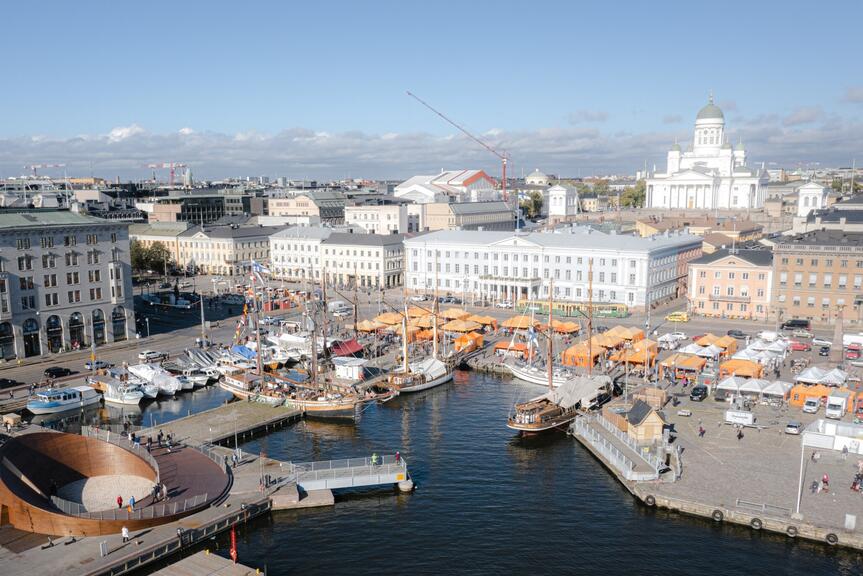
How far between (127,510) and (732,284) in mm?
73016

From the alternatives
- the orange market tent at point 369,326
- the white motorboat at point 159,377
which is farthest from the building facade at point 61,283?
the orange market tent at point 369,326

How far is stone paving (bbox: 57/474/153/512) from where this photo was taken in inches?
1468

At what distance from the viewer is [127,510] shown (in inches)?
1378

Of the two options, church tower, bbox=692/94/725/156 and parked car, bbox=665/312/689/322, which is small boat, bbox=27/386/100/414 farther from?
church tower, bbox=692/94/725/156

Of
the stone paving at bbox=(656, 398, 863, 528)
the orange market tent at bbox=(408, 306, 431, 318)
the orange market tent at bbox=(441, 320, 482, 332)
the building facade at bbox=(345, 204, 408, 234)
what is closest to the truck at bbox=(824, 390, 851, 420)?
the stone paving at bbox=(656, 398, 863, 528)

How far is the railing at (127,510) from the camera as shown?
34.4 m

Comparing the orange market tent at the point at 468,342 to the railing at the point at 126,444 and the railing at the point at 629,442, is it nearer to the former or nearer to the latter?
the railing at the point at 629,442

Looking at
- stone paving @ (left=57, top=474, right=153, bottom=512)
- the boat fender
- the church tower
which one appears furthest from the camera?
the church tower

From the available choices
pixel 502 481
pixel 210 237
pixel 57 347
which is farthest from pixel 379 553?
pixel 210 237

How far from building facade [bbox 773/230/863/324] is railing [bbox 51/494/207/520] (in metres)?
64.7

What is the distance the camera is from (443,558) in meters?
34.5

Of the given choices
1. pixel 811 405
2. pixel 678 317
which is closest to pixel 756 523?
pixel 811 405

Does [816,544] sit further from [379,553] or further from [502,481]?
[379,553]

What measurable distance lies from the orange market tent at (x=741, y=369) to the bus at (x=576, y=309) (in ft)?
86.2
